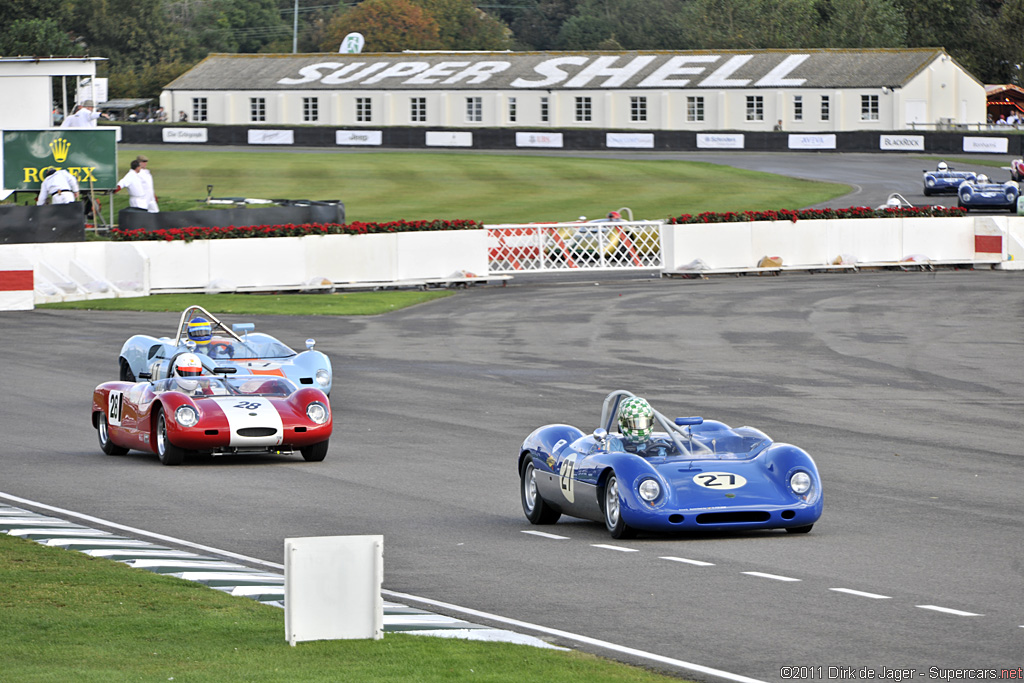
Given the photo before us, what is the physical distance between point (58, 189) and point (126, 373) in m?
15.9

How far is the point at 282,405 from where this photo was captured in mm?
16609

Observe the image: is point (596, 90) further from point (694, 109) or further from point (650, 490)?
point (650, 490)

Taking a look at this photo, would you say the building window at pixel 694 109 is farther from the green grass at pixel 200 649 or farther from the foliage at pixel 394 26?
the green grass at pixel 200 649

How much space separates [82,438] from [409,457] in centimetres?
430

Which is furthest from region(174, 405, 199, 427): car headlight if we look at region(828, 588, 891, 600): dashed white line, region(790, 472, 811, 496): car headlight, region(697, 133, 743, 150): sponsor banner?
region(697, 133, 743, 150): sponsor banner

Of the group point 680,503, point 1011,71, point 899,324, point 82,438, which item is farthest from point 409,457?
point 1011,71

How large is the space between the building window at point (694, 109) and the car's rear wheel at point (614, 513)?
82867 mm

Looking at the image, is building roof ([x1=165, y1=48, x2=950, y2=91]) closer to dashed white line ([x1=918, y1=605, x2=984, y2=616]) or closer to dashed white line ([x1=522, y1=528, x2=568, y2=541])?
dashed white line ([x1=522, y1=528, x2=568, y2=541])

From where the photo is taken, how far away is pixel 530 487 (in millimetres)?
13203

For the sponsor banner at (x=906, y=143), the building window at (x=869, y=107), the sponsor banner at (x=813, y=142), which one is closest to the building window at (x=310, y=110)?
the building window at (x=869, y=107)

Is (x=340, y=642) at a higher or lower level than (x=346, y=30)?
lower

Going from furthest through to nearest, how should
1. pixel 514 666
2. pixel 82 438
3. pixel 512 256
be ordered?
1. pixel 512 256
2. pixel 82 438
3. pixel 514 666

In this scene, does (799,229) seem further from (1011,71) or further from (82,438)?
(1011,71)

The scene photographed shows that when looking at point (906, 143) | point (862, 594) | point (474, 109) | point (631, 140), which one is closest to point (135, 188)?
point (862, 594)
